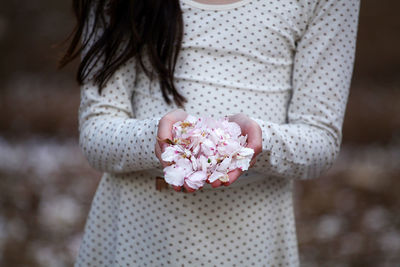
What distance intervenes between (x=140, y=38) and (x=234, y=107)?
286mm

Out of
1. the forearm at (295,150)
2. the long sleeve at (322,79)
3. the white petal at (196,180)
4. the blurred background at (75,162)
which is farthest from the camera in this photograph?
the blurred background at (75,162)

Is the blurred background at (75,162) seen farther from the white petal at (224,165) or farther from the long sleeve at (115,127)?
the white petal at (224,165)

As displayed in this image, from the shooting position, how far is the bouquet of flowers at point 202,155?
92 cm

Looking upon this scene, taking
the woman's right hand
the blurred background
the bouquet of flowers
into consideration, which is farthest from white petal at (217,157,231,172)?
the blurred background

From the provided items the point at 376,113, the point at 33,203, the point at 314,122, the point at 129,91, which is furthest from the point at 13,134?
the point at 314,122

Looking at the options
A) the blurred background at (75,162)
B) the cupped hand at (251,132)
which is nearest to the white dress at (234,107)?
the cupped hand at (251,132)

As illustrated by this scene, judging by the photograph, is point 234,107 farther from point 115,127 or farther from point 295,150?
point 115,127

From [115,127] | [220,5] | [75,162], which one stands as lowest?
[75,162]

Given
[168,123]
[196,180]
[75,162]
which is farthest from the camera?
[75,162]

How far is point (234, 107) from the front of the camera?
122cm

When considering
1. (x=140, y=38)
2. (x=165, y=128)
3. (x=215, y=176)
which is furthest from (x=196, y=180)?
(x=140, y=38)

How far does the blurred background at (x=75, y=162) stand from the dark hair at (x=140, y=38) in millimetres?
1181

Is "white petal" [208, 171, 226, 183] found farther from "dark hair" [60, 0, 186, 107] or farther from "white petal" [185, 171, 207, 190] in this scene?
"dark hair" [60, 0, 186, 107]

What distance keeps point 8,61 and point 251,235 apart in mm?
4753
